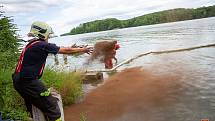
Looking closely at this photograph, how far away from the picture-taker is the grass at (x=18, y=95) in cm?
735

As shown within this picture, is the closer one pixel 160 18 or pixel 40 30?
pixel 40 30

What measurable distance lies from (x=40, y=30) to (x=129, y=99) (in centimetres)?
633

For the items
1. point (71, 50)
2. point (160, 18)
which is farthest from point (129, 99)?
point (160, 18)

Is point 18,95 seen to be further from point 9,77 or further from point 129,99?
→ point 129,99

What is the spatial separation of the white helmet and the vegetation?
253cm

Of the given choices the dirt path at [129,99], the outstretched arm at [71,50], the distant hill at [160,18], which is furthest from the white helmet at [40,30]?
the distant hill at [160,18]

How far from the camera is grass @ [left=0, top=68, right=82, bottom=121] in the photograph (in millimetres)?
7352

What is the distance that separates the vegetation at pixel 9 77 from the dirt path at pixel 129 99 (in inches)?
21.2

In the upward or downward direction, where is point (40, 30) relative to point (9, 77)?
upward

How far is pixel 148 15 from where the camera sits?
14362 centimetres

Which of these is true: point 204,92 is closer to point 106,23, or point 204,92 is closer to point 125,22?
point 106,23

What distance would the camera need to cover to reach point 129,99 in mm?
11219

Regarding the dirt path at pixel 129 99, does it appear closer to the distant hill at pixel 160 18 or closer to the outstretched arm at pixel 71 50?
the outstretched arm at pixel 71 50

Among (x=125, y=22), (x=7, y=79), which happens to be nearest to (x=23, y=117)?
(x=7, y=79)
